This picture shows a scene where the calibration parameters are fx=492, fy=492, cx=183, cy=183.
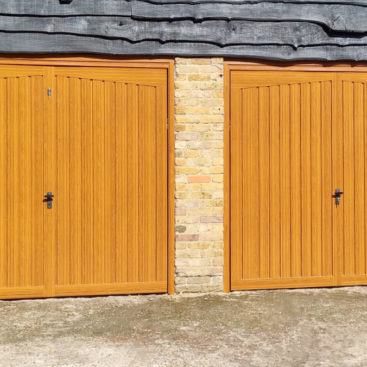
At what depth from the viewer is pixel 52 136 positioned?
567 cm

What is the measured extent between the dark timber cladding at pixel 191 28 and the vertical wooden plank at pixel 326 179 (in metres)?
0.54

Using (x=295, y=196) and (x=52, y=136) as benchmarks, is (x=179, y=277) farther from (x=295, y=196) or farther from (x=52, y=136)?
(x=52, y=136)

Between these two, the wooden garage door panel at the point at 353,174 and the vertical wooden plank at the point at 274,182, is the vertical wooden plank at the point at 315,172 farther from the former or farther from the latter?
the vertical wooden plank at the point at 274,182

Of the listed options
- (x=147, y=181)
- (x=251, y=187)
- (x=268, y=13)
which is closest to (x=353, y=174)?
(x=251, y=187)

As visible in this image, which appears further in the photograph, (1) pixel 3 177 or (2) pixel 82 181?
(2) pixel 82 181

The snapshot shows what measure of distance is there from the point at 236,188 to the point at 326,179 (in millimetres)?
1153

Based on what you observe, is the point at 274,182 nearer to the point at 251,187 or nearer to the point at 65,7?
the point at 251,187

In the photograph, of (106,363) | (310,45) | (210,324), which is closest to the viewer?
(106,363)

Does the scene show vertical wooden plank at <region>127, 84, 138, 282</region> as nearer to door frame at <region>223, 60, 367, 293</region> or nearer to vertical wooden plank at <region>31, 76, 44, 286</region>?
vertical wooden plank at <region>31, 76, 44, 286</region>

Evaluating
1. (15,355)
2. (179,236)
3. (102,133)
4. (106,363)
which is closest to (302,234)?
(179,236)

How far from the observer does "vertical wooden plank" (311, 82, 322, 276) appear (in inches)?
241

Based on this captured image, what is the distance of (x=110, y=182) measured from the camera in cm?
578

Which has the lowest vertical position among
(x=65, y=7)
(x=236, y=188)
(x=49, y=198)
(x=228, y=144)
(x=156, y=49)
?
(x=49, y=198)

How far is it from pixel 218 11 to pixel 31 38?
2.21 metres
